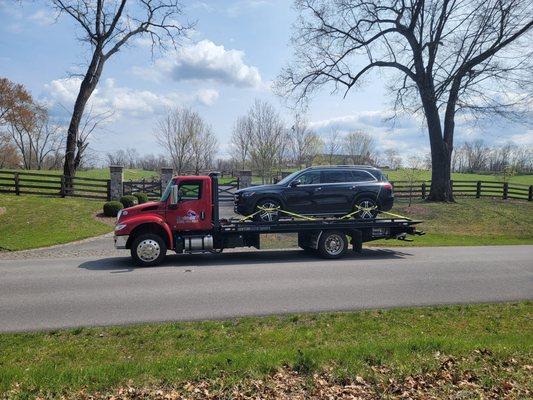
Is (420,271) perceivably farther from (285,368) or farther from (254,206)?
(285,368)

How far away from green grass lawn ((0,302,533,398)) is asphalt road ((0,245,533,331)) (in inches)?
29.4

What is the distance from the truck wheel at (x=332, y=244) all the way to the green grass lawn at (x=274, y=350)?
5383 mm

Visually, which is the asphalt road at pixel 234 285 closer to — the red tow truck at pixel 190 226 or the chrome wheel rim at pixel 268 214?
the red tow truck at pixel 190 226

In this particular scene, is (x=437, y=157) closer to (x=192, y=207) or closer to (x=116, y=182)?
(x=116, y=182)

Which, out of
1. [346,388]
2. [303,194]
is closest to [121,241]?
[303,194]

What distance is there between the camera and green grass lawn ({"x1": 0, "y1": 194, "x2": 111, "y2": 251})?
16969mm

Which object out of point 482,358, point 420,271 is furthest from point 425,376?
point 420,271

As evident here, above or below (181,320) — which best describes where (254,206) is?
above

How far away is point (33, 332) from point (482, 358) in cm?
607

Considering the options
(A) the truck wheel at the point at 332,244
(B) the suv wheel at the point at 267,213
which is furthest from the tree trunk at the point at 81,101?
(A) the truck wheel at the point at 332,244

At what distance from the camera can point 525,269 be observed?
1181 centimetres

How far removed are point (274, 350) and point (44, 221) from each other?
17.8 m

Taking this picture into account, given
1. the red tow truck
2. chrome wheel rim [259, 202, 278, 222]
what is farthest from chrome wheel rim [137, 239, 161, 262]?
chrome wheel rim [259, 202, 278, 222]

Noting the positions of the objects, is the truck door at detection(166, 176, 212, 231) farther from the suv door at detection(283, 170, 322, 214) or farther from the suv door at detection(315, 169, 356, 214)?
the suv door at detection(315, 169, 356, 214)
